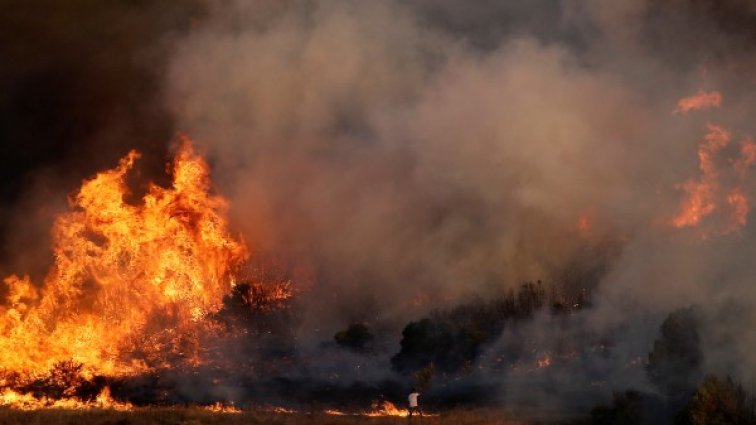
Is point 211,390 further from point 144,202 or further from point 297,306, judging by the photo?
point 144,202

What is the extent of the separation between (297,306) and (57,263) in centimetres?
1757

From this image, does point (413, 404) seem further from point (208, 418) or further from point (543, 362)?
point (543, 362)

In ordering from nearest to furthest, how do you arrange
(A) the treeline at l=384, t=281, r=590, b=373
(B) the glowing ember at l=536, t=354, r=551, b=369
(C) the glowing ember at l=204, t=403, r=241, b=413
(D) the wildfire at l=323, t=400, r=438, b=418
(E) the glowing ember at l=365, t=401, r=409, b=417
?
(D) the wildfire at l=323, t=400, r=438, b=418 → (C) the glowing ember at l=204, t=403, r=241, b=413 → (E) the glowing ember at l=365, t=401, r=409, b=417 → (B) the glowing ember at l=536, t=354, r=551, b=369 → (A) the treeline at l=384, t=281, r=590, b=373

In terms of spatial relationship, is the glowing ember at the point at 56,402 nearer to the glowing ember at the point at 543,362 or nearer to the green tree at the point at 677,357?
the glowing ember at the point at 543,362

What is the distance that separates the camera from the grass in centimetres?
3459

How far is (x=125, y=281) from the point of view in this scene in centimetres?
5462

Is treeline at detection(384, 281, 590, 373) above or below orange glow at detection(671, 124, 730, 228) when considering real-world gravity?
below

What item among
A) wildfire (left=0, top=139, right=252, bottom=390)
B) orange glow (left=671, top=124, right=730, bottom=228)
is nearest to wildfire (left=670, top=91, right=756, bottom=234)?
orange glow (left=671, top=124, right=730, bottom=228)

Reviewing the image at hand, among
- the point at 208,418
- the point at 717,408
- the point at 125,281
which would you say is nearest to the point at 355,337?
the point at 208,418

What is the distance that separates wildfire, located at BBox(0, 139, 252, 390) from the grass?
1044 cm

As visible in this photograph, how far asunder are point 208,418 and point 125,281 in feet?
72.7

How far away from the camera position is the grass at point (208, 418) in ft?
113

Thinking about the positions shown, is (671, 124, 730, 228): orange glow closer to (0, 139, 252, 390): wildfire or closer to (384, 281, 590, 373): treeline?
(384, 281, 590, 373): treeline

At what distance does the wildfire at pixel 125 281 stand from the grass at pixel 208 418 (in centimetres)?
1044
